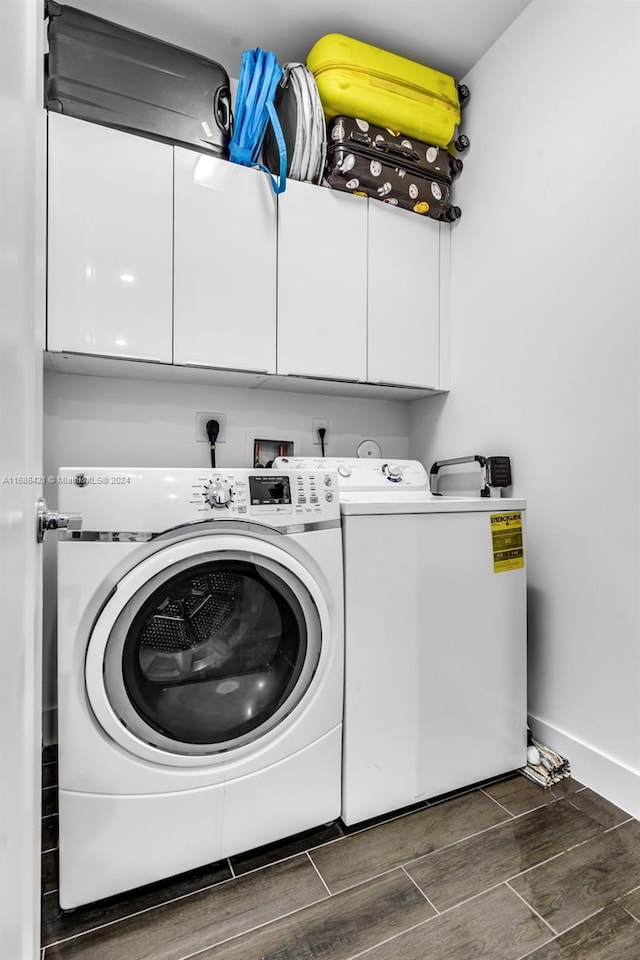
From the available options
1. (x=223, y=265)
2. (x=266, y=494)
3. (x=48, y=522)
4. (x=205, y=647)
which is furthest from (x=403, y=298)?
(x=48, y=522)

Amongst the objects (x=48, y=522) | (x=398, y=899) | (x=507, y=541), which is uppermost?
(x=48, y=522)

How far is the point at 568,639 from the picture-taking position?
1641 mm

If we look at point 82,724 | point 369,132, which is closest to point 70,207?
point 369,132

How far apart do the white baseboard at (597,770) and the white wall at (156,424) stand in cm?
138

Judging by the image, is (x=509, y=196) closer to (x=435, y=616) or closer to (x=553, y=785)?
(x=435, y=616)

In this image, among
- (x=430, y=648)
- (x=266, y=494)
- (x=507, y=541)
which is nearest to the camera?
(x=266, y=494)

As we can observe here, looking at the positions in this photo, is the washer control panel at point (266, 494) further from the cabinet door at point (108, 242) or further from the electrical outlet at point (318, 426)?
the electrical outlet at point (318, 426)

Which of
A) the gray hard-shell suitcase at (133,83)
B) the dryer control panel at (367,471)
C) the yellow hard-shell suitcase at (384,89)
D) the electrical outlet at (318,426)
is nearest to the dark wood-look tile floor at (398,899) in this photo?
the dryer control panel at (367,471)

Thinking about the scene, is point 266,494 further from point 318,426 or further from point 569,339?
point 569,339

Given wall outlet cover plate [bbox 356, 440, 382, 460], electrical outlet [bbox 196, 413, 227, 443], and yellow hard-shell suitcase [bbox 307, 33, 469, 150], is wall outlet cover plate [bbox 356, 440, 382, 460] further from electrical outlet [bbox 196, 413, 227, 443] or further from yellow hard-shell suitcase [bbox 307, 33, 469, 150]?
yellow hard-shell suitcase [bbox 307, 33, 469, 150]

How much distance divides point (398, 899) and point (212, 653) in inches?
27.8

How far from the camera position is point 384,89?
6.10ft

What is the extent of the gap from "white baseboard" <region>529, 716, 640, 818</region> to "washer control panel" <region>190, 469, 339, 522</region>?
112 cm

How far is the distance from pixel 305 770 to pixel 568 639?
97 centimetres
